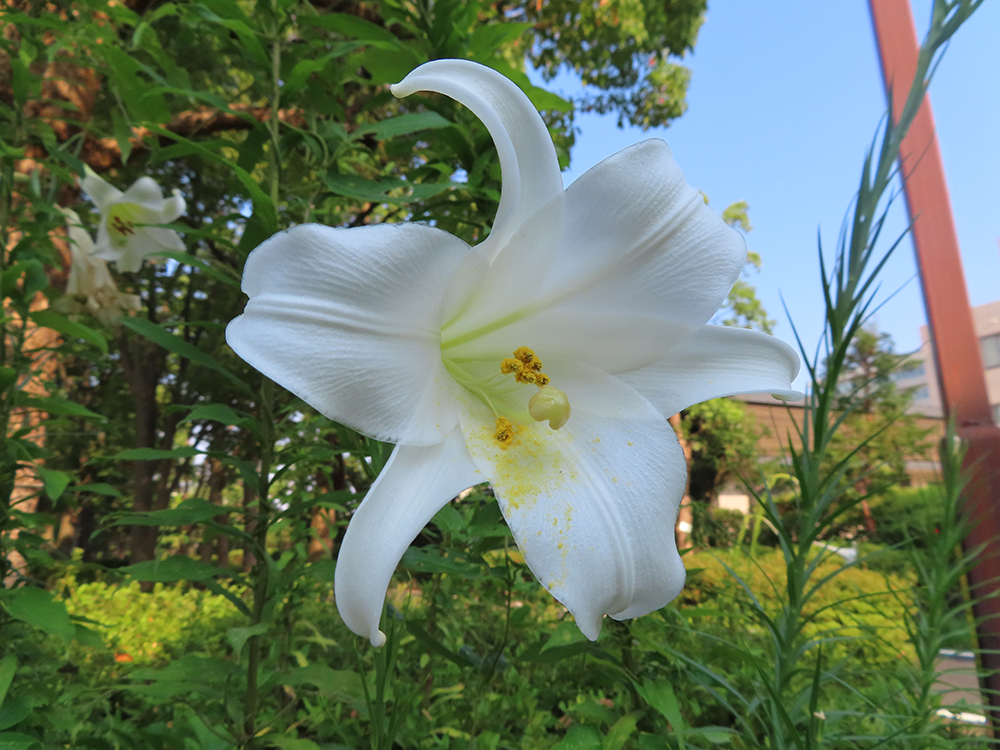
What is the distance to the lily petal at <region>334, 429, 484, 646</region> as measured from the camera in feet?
1.22

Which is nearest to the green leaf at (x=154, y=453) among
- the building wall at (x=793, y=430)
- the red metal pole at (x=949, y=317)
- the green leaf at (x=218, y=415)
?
the green leaf at (x=218, y=415)

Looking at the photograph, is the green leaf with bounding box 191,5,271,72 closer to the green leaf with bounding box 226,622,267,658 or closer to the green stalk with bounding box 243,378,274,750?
the green stalk with bounding box 243,378,274,750

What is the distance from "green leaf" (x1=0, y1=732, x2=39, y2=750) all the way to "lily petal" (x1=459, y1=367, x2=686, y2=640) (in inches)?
24.4

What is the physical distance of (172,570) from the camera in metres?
0.64

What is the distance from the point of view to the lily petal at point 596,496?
42 cm

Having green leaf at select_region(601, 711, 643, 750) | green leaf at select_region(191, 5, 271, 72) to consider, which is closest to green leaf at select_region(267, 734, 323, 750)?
green leaf at select_region(601, 711, 643, 750)

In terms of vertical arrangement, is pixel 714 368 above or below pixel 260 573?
above

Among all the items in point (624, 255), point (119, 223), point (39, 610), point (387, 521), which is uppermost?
point (119, 223)

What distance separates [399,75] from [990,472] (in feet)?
4.93

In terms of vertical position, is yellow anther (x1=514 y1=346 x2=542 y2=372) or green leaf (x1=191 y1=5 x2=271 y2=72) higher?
green leaf (x1=191 y1=5 x2=271 y2=72)

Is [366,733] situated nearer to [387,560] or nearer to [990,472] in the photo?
[387,560]

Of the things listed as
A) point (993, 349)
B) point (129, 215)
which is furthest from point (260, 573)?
point (993, 349)

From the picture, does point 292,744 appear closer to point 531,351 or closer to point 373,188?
point 531,351

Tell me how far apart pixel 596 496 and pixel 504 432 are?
0.33 ft
